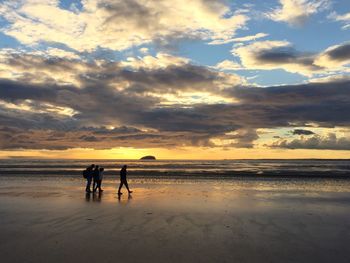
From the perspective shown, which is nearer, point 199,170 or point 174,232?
point 174,232

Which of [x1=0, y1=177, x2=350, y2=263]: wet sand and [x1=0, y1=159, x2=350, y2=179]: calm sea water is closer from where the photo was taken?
[x1=0, y1=177, x2=350, y2=263]: wet sand

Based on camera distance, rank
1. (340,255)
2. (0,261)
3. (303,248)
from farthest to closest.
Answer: (303,248)
(340,255)
(0,261)

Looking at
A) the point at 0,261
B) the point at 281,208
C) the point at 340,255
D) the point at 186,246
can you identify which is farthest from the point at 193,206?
the point at 0,261

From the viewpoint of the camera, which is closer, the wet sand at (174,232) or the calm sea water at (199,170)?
the wet sand at (174,232)

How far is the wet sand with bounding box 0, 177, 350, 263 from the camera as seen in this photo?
9875 mm

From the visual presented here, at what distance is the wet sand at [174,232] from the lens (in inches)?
389

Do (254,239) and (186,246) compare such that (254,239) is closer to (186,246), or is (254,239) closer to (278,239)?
(278,239)

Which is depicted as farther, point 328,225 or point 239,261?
point 328,225

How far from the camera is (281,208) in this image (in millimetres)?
18984

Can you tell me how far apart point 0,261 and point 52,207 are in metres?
10.2

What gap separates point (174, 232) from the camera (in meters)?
12.9

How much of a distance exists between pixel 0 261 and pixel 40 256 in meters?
0.91

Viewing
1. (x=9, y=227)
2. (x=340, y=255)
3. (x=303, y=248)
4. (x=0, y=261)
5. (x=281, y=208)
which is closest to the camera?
(x=0, y=261)

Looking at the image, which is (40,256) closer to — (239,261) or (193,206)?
(239,261)
